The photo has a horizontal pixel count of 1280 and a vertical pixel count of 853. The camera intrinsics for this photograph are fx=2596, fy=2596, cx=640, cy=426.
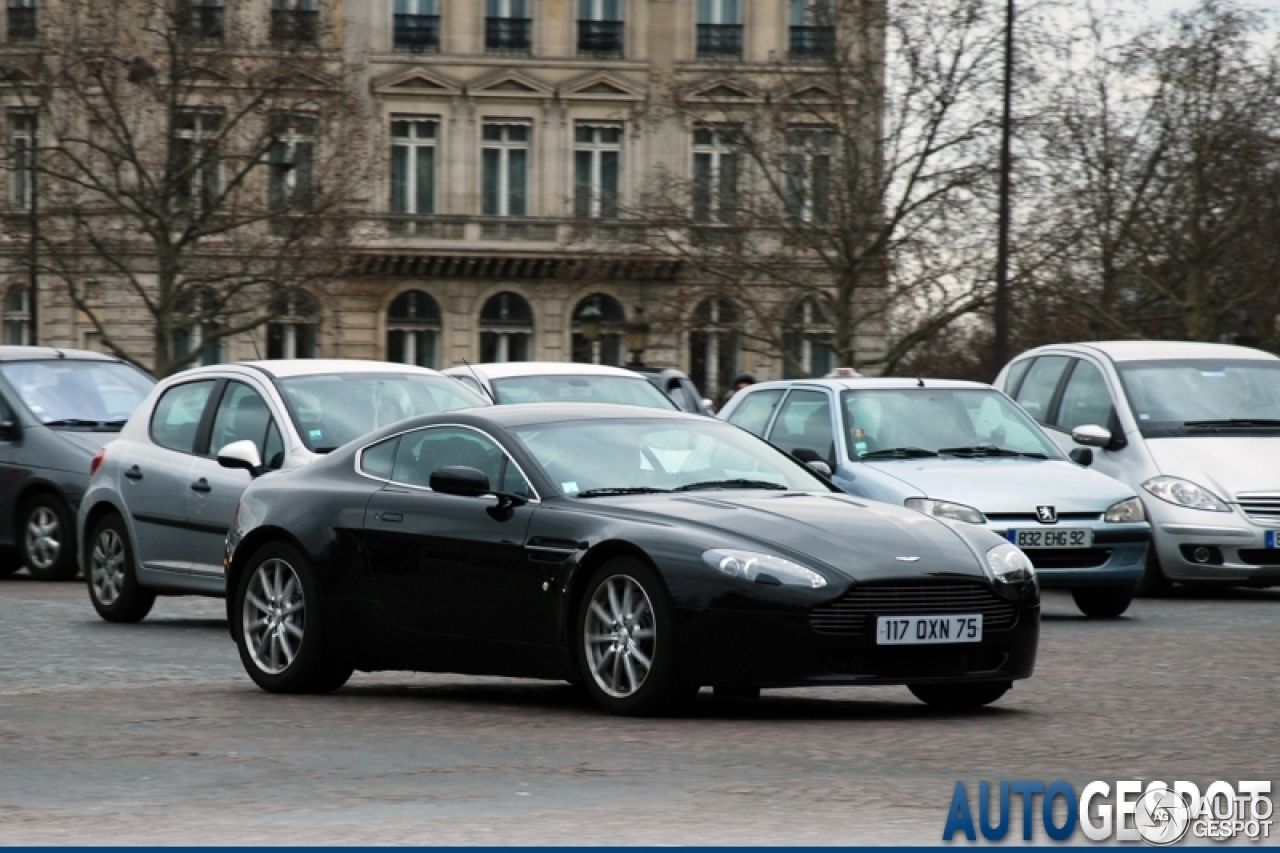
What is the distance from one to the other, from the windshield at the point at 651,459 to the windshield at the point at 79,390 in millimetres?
10881

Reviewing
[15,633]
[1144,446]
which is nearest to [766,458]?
[15,633]

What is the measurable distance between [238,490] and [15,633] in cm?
161

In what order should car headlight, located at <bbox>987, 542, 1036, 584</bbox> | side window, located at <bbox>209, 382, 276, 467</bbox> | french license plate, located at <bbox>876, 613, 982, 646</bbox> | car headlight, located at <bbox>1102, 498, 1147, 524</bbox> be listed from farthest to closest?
1. car headlight, located at <bbox>1102, 498, 1147, 524</bbox>
2. side window, located at <bbox>209, 382, 276, 467</bbox>
3. car headlight, located at <bbox>987, 542, 1036, 584</bbox>
4. french license plate, located at <bbox>876, 613, 982, 646</bbox>

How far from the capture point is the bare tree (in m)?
43.8

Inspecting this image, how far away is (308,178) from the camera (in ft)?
151

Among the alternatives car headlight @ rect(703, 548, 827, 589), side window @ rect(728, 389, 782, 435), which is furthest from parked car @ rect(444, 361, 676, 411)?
car headlight @ rect(703, 548, 827, 589)

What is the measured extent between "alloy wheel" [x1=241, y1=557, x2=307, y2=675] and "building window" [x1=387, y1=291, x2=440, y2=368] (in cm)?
5229

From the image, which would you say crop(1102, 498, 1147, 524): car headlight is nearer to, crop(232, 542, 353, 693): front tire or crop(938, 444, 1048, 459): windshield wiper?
crop(938, 444, 1048, 459): windshield wiper

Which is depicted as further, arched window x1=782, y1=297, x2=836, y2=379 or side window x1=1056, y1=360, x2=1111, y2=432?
arched window x1=782, y1=297, x2=836, y2=379

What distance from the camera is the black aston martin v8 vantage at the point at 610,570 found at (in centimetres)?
1004

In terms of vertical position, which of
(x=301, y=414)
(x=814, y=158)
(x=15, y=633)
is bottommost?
(x=15, y=633)

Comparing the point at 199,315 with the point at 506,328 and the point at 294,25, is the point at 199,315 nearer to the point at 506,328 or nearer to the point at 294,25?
the point at 294,25

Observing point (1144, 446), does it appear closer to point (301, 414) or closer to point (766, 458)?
point (301, 414)

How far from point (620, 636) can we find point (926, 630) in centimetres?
121
